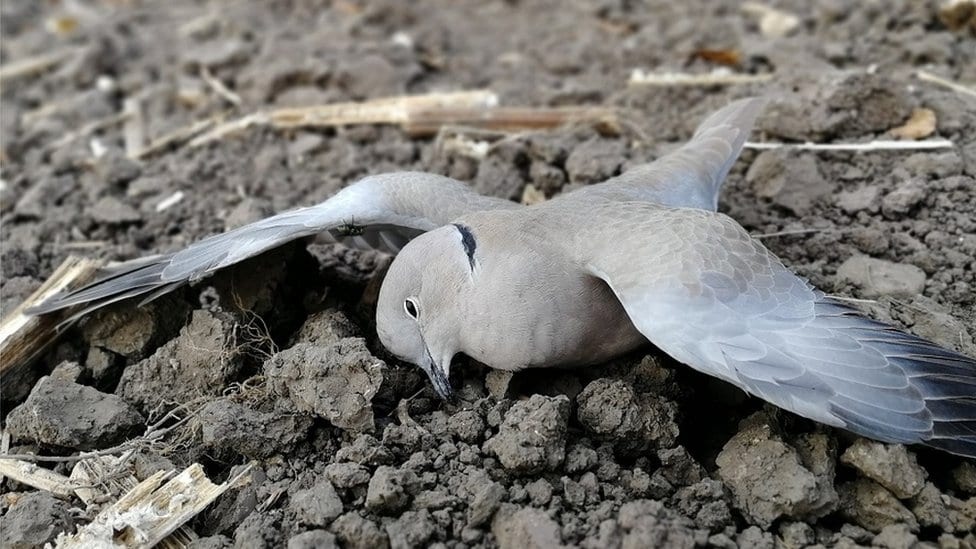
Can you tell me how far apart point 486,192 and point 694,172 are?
3.55ft

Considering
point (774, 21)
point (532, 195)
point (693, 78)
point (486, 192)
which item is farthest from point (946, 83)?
point (486, 192)

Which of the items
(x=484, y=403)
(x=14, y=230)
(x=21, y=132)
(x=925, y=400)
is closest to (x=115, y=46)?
(x=21, y=132)

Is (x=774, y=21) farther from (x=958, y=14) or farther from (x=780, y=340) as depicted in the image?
(x=780, y=340)

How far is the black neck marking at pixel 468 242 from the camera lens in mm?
3260

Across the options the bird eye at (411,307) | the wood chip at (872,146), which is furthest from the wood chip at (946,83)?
the bird eye at (411,307)

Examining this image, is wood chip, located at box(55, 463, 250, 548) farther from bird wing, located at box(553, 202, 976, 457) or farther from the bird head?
bird wing, located at box(553, 202, 976, 457)

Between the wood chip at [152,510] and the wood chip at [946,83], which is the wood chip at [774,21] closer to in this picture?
the wood chip at [946,83]

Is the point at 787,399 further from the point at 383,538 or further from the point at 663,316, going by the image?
the point at 383,538

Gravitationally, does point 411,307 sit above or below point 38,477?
above

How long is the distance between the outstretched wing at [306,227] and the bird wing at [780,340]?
0.90 metres

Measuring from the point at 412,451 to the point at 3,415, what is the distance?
1.67 metres

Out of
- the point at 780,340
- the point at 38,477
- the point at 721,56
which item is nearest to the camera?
the point at 780,340

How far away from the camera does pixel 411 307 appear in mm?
3332

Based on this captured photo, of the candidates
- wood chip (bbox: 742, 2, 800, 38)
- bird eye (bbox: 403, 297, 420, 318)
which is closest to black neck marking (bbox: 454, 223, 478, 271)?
bird eye (bbox: 403, 297, 420, 318)
